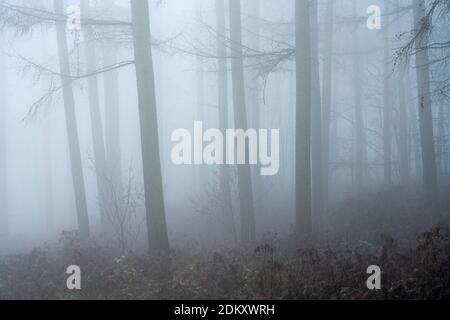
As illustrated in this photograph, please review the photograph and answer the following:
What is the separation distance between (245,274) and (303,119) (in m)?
4.81

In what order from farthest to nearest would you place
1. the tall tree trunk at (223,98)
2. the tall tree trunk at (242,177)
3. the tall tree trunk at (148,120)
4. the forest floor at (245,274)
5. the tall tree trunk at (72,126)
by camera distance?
the tall tree trunk at (72,126) → the tall tree trunk at (223,98) → the tall tree trunk at (242,177) → the tall tree trunk at (148,120) → the forest floor at (245,274)

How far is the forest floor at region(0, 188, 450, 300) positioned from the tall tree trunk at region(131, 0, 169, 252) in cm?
87

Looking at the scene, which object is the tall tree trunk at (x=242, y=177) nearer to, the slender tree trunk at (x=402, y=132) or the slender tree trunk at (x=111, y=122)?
the slender tree trunk at (x=111, y=122)

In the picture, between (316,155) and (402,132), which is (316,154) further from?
(402,132)

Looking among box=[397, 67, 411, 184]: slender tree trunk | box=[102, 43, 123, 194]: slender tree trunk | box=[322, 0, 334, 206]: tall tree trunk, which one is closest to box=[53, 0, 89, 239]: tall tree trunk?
box=[102, 43, 123, 194]: slender tree trunk

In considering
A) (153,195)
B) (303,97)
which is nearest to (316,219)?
(303,97)

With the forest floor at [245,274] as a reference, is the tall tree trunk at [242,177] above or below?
above

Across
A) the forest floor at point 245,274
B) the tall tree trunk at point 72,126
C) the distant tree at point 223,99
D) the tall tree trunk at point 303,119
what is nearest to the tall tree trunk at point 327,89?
the distant tree at point 223,99

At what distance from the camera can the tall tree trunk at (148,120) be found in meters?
10.3

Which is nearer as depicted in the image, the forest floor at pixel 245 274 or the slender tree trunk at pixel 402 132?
the forest floor at pixel 245 274

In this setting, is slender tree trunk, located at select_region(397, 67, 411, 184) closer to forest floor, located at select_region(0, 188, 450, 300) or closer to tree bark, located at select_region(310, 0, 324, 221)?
tree bark, located at select_region(310, 0, 324, 221)

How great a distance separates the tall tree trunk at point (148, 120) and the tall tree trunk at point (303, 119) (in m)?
3.68

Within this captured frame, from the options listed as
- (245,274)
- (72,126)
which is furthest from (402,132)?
(245,274)
